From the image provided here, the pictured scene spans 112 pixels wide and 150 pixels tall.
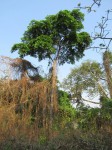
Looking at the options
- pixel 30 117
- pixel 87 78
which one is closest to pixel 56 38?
pixel 30 117

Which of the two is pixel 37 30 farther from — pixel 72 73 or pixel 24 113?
pixel 72 73

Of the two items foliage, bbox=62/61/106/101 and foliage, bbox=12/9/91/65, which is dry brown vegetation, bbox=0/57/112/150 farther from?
foliage, bbox=62/61/106/101

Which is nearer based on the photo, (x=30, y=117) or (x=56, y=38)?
(x=30, y=117)

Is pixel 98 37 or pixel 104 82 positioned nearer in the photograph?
pixel 98 37

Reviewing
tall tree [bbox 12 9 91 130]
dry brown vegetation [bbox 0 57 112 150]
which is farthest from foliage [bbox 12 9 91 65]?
dry brown vegetation [bbox 0 57 112 150]

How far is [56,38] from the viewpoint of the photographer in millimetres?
23453

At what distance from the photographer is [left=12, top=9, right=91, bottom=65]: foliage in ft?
73.0

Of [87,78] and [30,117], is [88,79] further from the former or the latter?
[30,117]

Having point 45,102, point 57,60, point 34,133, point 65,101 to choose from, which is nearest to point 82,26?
point 57,60

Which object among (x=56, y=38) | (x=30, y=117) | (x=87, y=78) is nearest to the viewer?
(x=30, y=117)

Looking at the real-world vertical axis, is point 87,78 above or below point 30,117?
above

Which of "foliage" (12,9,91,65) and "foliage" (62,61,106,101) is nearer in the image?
"foliage" (12,9,91,65)

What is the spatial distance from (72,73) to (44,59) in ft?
51.8

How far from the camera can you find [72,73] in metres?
38.7
